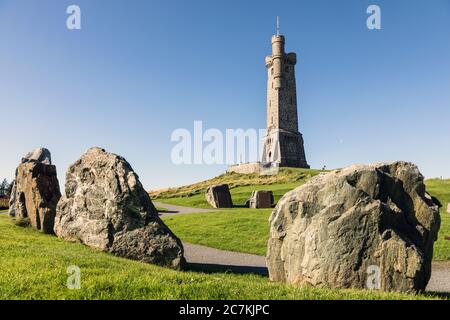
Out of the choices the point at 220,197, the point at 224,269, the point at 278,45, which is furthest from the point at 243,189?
the point at 278,45

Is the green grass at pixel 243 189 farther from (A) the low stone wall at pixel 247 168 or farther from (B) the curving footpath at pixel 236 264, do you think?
(B) the curving footpath at pixel 236 264

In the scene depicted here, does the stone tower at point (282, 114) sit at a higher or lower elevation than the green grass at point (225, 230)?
higher

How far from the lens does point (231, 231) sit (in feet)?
67.4

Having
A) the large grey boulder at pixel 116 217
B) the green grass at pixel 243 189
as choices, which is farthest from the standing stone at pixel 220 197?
the large grey boulder at pixel 116 217

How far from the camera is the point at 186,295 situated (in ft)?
19.8

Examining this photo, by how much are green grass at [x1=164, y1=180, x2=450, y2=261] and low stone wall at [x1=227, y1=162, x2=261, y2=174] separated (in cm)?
4468

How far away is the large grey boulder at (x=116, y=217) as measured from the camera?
1169 cm

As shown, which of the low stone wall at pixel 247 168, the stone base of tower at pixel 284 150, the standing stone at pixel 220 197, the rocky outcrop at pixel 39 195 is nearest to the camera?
the rocky outcrop at pixel 39 195

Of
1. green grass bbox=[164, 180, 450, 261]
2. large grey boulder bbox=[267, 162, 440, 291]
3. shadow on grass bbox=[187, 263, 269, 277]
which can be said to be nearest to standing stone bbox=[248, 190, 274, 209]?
green grass bbox=[164, 180, 450, 261]

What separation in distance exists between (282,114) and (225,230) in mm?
58513

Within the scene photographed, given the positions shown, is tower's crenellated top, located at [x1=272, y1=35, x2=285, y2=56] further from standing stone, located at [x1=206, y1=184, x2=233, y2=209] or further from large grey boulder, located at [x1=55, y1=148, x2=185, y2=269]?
large grey boulder, located at [x1=55, y1=148, x2=185, y2=269]

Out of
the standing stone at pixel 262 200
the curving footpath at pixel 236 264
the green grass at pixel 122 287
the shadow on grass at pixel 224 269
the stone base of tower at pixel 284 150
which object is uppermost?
the stone base of tower at pixel 284 150

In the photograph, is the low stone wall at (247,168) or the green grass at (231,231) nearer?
the green grass at (231,231)
